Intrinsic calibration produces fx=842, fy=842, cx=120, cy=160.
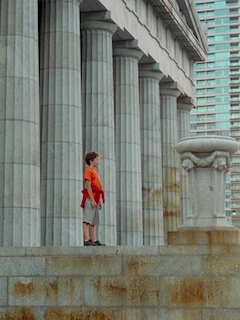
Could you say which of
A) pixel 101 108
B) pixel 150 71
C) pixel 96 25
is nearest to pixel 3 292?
pixel 101 108

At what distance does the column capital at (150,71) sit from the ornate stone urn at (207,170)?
102 ft


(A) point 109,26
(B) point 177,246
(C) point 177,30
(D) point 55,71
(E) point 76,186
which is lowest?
(B) point 177,246

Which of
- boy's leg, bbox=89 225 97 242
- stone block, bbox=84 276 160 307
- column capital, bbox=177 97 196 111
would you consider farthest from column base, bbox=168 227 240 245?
column capital, bbox=177 97 196 111

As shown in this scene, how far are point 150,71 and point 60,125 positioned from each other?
19.5 meters

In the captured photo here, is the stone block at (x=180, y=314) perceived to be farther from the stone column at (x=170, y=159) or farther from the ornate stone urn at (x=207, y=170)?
the stone column at (x=170, y=159)

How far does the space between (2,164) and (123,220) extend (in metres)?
17.0

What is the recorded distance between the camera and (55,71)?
39.0 metres

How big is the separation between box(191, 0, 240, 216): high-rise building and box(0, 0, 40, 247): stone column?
12351 cm

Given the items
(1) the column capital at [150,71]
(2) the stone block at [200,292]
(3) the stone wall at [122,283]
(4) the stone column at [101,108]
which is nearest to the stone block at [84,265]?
(3) the stone wall at [122,283]

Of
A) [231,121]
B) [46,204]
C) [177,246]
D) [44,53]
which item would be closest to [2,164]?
[46,204]

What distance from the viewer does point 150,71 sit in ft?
186

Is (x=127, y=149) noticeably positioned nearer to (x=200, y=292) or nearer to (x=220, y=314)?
(x=200, y=292)

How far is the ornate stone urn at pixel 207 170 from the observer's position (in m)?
24.8

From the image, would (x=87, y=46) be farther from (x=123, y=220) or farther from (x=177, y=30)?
(x=177, y=30)
